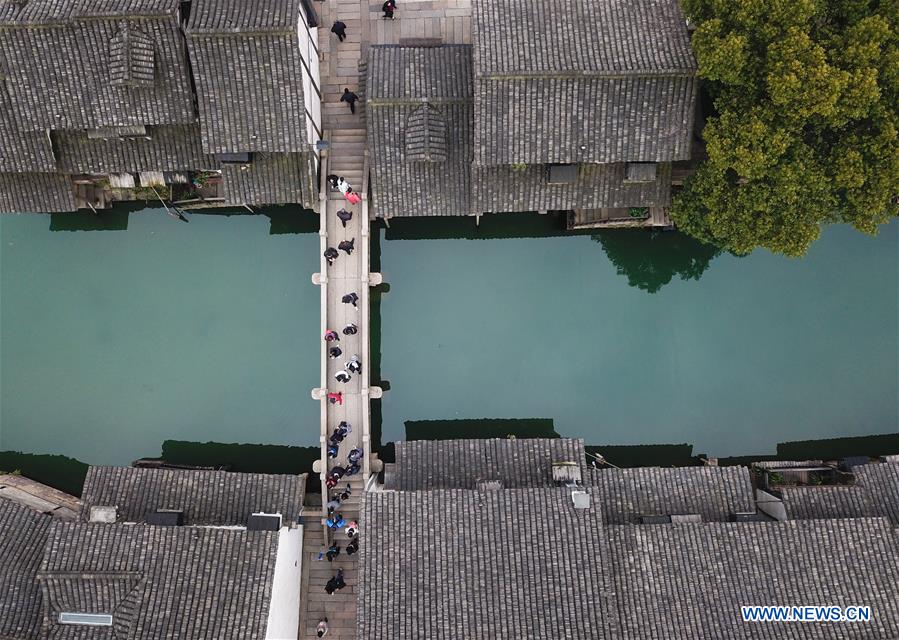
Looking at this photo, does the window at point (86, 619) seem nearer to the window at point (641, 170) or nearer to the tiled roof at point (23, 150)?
the tiled roof at point (23, 150)

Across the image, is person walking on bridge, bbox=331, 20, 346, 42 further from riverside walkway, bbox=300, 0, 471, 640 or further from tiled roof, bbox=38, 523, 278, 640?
tiled roof, bbox=38, 523, 278, 640

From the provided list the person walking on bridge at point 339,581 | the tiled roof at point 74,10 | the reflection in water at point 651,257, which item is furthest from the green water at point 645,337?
the tiled roof at point 74,10

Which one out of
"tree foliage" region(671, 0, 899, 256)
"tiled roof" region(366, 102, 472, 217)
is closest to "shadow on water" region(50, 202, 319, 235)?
"tiled roof" region(366, 102, 472, 217)

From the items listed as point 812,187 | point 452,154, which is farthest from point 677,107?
point 452,154

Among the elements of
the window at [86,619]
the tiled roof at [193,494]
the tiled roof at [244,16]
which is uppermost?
the tiled roof at [244,16]

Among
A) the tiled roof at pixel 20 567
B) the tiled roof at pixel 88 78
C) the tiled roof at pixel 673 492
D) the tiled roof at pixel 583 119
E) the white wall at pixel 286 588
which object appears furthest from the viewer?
the tiled roof at pixel 673 492

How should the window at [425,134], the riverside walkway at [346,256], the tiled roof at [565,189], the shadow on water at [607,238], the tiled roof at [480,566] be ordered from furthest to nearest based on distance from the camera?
the shadow on water at [607,238] < the riverside walkway at [346,256] < the tiled roof at [565,189] < the window at [425,134] < the tiled roof at [480,566]

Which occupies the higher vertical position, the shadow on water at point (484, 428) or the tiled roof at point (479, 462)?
the shadow on water at point (484, 428)

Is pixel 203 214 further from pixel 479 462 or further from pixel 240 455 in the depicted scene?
pixel 479 462
